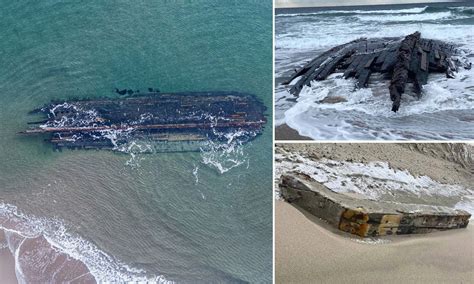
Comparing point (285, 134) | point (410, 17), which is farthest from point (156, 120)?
point (410, 17)

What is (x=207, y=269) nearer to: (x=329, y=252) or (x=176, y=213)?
(x=176, y=213)

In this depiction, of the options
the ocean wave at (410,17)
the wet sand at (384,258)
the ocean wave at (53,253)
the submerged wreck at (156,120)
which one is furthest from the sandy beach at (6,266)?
the ocean wave at (410,17)

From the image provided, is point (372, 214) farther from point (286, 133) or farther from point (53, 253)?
point (53, 253)

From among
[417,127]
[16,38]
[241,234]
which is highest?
[16,38]

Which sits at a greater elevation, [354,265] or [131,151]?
[131,151]

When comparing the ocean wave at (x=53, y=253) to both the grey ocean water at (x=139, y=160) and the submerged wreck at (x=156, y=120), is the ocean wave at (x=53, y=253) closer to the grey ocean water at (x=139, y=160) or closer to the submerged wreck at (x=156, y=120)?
the grey ocean water at (x=139, y=160)

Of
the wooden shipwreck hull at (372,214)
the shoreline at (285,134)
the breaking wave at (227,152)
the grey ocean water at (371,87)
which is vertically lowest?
the wooden shipwreck hull at (372,214)

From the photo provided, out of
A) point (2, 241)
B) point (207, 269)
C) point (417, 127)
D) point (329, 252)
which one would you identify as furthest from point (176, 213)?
point (417, 127)
